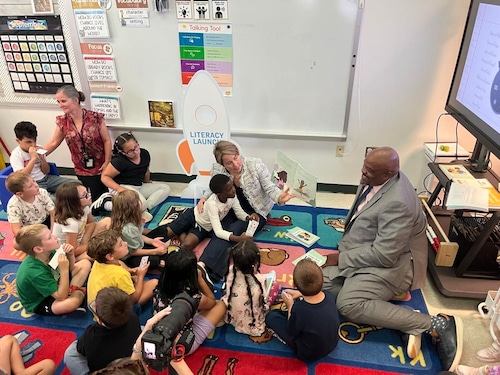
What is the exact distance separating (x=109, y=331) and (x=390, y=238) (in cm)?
154

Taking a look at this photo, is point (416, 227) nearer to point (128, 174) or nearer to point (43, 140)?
point (128, 174)

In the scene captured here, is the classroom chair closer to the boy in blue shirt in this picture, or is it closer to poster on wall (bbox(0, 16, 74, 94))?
the boy in blue shirt

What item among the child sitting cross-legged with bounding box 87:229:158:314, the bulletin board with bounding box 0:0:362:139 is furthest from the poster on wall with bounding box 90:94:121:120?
the child sitting cross-legged with bounding box 87:229:158:314

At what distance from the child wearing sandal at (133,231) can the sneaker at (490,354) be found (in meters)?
2.02

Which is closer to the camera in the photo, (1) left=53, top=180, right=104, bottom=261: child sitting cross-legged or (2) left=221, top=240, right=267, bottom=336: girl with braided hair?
(2) left=221, top=240, right=267, bottom=336: girl with braided hair

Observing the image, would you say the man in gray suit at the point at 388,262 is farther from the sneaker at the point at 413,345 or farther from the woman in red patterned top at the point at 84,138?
the woman in red patterned top at the point at 84,138

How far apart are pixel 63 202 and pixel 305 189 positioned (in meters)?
1.67

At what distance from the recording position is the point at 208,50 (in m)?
3.21

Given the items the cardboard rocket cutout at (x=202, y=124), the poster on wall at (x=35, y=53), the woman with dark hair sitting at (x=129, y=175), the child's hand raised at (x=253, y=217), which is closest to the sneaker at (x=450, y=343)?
the child's hand raised at (x=253, y=217)

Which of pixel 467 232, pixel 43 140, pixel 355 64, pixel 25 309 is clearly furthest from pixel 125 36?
pixel 467 232

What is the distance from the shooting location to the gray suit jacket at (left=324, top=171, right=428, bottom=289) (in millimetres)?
2111

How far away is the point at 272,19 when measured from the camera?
3041 millimetres

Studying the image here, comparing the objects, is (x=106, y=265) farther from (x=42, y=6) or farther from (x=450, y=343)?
(x=42, y=6)

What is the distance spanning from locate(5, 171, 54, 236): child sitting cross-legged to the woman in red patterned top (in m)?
0.56
